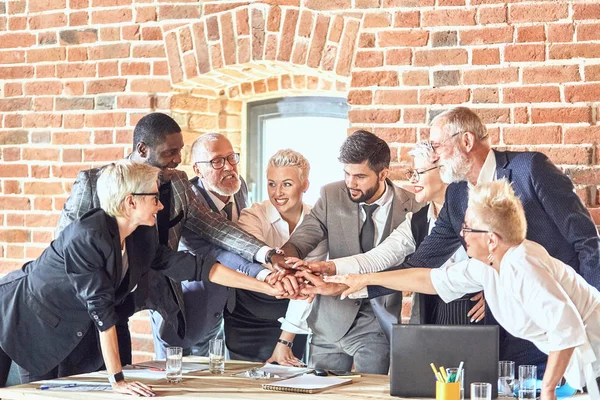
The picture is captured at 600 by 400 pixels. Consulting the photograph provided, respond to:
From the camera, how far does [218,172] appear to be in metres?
4.43

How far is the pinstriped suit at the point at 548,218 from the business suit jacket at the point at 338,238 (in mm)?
605

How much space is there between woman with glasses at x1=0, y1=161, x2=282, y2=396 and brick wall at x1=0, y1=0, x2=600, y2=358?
4.56 ft

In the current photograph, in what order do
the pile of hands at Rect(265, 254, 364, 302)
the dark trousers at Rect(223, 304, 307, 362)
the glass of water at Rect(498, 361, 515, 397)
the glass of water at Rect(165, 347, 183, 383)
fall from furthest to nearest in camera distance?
1. the dark trousers at Rect(223, 304, 307, 362)
2. the pile of hands at Rect(265, 254, 364, 302)
3. the glass of water at Rect(165, 347, 183, 383)
4. the glass of water at Rect(498, 361, 515, 397)

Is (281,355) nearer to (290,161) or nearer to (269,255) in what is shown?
(269,255)

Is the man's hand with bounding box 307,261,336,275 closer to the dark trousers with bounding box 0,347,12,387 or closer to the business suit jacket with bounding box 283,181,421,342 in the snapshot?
the business suit jacket with bounding box 283,181,421,342

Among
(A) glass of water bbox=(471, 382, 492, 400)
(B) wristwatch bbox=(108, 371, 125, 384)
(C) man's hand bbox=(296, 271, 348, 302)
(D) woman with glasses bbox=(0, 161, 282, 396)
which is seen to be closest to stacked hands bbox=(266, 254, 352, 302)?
(C) man's hand bbox=(296, 271, 348, 302)

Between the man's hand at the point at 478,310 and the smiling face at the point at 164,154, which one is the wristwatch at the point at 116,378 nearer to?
the smiling face at the point at 164,154

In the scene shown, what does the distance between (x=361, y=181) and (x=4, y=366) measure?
1665mm

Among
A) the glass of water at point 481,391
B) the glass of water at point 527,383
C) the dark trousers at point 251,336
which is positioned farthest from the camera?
the dark trousers at point 251,336

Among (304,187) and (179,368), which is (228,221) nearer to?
(304,187)

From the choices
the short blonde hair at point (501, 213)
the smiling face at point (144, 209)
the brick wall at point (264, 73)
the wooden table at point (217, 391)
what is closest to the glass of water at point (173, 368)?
the wooden table at point (217, 391)

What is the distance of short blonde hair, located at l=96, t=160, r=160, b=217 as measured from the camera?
349 centimetres

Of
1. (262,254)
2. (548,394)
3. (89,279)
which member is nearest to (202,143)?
(262,254)

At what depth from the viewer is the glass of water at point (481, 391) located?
285 centimetres
